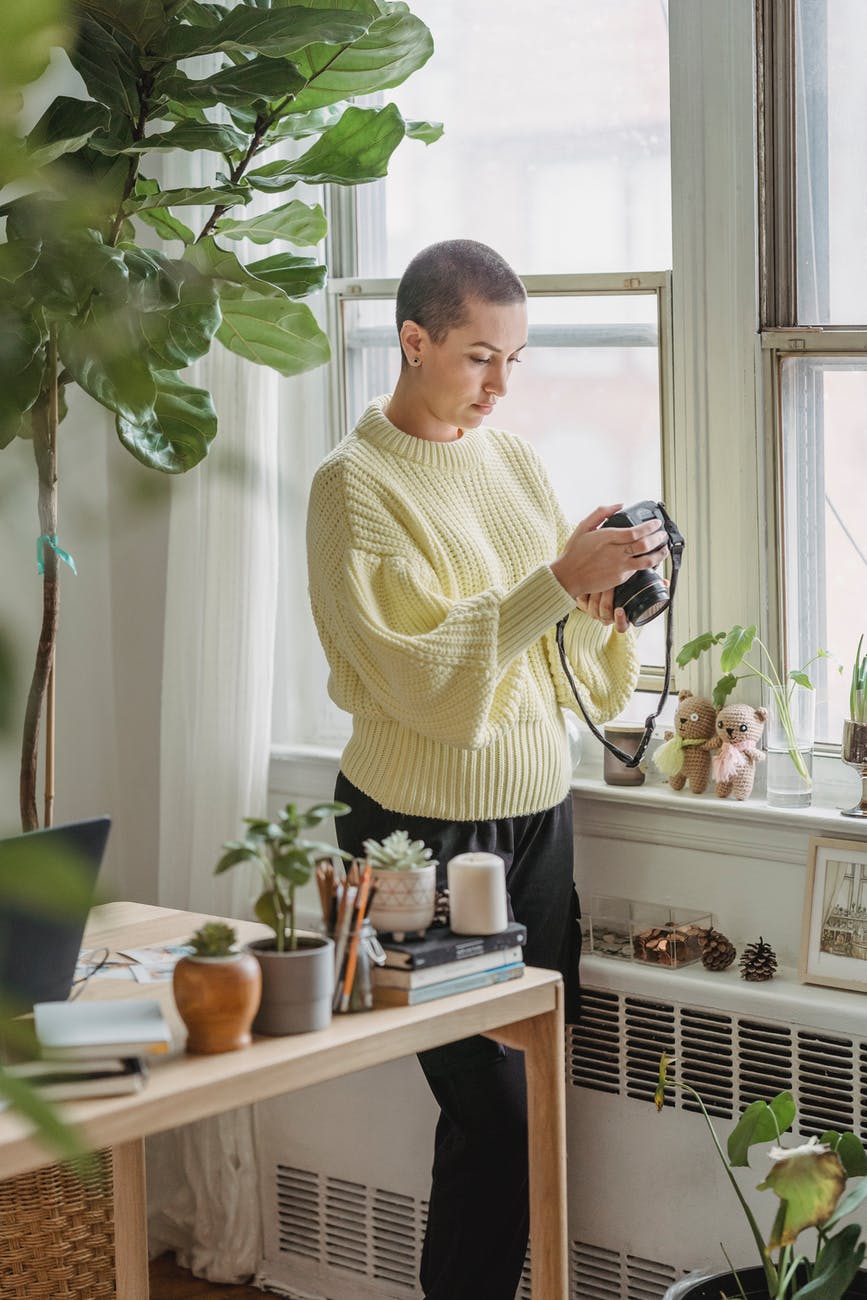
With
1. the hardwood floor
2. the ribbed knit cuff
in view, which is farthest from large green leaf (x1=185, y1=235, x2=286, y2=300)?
the hardwood floor

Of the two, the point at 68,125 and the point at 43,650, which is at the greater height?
the point at 68,125

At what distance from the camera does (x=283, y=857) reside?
4.92 ft

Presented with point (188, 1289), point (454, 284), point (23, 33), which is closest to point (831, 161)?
point (454, 284)

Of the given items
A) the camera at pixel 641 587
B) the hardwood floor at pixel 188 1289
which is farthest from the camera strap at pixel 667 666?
the hardwood floor at pixel 188 1289

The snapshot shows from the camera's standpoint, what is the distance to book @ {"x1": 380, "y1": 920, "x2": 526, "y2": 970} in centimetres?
160

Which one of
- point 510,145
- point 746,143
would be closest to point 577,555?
point 746,143

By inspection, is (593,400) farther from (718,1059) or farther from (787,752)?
(718,1059)

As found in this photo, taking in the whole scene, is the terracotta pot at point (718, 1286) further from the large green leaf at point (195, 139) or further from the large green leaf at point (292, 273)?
the large green leaf at point (195, 139)

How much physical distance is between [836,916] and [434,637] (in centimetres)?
78

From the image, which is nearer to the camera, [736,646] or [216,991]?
[216,991]

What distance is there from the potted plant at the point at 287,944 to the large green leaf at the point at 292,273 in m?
0.98

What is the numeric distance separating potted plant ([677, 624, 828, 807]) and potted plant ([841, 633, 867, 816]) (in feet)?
0.20

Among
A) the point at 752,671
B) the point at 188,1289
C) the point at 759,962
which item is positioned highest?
the point at 752,671

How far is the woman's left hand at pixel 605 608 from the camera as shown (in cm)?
211
